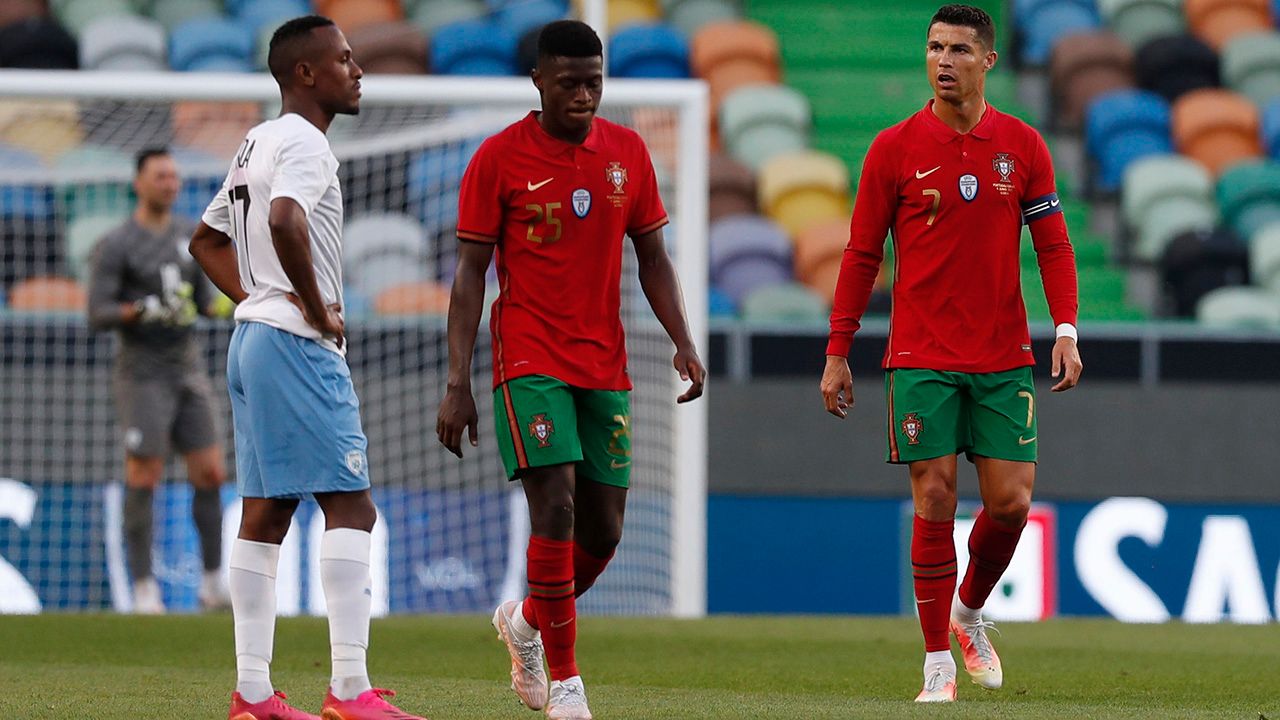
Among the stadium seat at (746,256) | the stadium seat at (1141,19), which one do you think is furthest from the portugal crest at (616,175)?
the stadium seat at (1141,19)

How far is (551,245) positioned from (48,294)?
7.12m

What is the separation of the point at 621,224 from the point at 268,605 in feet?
4.52

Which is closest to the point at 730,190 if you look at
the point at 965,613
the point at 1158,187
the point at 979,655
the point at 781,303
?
the point at 781,303

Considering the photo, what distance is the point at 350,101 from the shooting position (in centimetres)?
511

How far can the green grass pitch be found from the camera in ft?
18.5

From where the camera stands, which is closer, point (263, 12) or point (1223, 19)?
point (263, 12)

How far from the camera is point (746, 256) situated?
1441cm

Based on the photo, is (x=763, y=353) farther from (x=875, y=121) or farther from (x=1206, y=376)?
(x=875, y=121)

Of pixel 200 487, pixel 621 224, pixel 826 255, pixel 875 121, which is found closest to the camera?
pixel 621 224

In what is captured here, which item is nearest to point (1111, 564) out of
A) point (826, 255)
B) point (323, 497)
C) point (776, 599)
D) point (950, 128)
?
point (776, 599)

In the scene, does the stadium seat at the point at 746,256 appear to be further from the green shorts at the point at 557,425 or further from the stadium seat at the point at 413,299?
the green shorts at the point at 557,425

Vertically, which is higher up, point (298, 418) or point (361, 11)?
point (361, 11)

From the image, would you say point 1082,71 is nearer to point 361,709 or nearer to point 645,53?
point 645,53

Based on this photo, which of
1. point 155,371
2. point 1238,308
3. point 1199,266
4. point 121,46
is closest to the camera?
point 155,371
